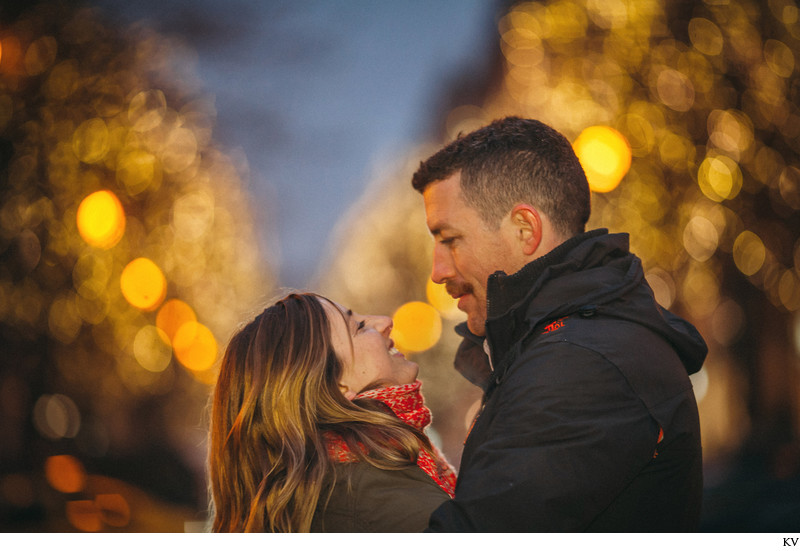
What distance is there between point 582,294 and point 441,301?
12.7m

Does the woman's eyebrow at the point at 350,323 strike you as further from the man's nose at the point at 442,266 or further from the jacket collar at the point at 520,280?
the jacket collar at the point at 520,280

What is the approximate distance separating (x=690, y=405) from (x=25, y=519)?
8.29 metres

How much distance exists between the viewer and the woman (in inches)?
86.3

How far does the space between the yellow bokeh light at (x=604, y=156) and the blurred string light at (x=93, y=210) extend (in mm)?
5444

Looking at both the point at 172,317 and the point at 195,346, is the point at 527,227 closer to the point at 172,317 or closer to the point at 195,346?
the point at 172,317

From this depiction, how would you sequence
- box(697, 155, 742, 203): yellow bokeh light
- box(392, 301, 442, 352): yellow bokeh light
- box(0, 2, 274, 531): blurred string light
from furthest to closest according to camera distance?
box(392, 301, 442, 352): yellow bokeh light < box(0, 2, 274, 531): blurred string light < box(697, 155, 742, 203): yellow bokeh light

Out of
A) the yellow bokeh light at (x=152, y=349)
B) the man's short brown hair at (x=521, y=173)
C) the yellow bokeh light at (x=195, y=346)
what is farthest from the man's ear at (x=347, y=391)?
the yellow bokeh light at (x=195, y=346)

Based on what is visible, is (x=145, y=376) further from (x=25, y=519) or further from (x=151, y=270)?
(x=25, y=519)

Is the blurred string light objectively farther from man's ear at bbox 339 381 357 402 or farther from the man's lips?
the man's lips

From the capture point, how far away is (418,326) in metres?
17.5

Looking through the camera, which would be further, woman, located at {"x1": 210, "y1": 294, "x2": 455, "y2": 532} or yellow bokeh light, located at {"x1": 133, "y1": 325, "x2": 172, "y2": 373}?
yellow bokeh light, located at {"x1": 133, "y1": 325, "x2": 172, "y2": 373}

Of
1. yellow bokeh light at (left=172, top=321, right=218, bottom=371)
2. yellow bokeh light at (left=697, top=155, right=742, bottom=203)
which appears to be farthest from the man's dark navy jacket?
yellow bokeh light at (left=172, top=321, right=218, bottom=371)

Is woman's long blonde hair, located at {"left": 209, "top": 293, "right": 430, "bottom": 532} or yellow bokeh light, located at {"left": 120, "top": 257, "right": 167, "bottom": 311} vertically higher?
woman's long blonde hair, located at {"left": 209, "top": 293, "right": 430, "bottom": 532}

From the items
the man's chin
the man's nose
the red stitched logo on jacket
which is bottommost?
the man's chin
